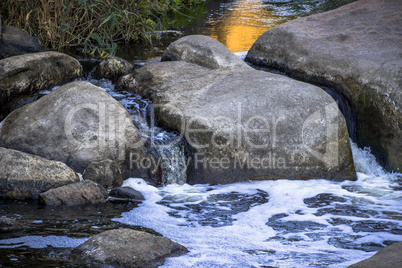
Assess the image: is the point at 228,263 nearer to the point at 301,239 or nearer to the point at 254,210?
the point at 301,239

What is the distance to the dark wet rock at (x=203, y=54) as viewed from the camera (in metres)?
5.98

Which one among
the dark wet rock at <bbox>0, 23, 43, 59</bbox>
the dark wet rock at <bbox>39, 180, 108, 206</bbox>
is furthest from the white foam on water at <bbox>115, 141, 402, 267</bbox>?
the dark wet rock at <bbox>0, 23, 43, 59</bbox>

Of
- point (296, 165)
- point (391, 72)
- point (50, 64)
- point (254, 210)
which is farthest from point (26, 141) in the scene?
point (391, 72)

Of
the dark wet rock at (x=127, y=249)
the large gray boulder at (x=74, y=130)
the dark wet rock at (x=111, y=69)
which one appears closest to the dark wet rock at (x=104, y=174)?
the large gray boulder at (x=74, y=130)

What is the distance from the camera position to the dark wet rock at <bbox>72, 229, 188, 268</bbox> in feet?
9.47

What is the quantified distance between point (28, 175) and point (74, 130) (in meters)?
0.70

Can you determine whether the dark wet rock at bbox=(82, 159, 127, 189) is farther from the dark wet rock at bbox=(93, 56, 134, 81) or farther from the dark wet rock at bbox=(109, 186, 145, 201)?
the dark wet rock at bbox=(93, 56, 134, 81)

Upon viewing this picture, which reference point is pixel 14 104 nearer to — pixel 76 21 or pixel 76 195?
pixel 76 195

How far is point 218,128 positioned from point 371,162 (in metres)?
1.88

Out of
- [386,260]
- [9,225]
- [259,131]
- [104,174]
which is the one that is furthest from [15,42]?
[386,260]

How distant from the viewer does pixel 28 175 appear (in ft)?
13.3

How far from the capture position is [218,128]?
461 centimetres

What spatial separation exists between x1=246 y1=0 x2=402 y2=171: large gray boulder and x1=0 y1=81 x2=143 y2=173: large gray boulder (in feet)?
8.55

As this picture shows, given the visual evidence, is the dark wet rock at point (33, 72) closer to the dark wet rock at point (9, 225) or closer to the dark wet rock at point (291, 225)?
the dark wet rock at point (9, 225)
